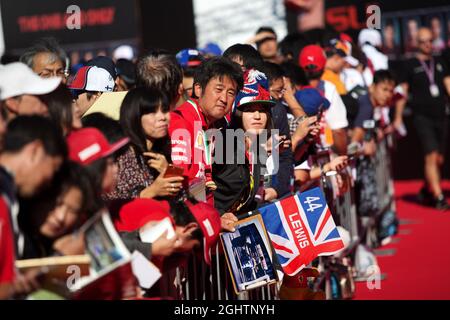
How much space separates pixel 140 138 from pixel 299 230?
4.73ft

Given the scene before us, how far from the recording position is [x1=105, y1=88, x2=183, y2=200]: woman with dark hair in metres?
4.97

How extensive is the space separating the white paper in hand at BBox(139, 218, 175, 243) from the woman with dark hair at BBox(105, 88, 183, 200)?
533mm

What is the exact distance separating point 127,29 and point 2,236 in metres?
10.5

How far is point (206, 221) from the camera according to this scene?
15.3 ft

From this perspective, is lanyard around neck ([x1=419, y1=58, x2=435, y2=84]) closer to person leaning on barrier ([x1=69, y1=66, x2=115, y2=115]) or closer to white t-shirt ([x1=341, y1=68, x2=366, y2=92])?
→ white t-shirt ([x1=341, y1=68, x2=366, y2=92])

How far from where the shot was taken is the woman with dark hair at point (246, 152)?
6105mm

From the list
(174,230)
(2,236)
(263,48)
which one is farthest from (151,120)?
(263,48)

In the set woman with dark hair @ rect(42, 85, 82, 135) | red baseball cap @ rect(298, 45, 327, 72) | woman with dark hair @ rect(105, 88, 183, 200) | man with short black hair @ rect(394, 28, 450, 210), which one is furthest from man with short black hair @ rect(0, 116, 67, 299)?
man with short black hair @ rect(394, 28, 450, 210)

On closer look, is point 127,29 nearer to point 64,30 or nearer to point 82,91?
point 64,30

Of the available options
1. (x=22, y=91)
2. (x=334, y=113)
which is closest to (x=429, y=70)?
(x=334, y=113)

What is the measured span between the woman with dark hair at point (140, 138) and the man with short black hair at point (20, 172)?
3.79 ft

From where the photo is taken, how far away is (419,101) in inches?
535

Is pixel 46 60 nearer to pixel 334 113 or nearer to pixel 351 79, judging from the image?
pixel 334 113
